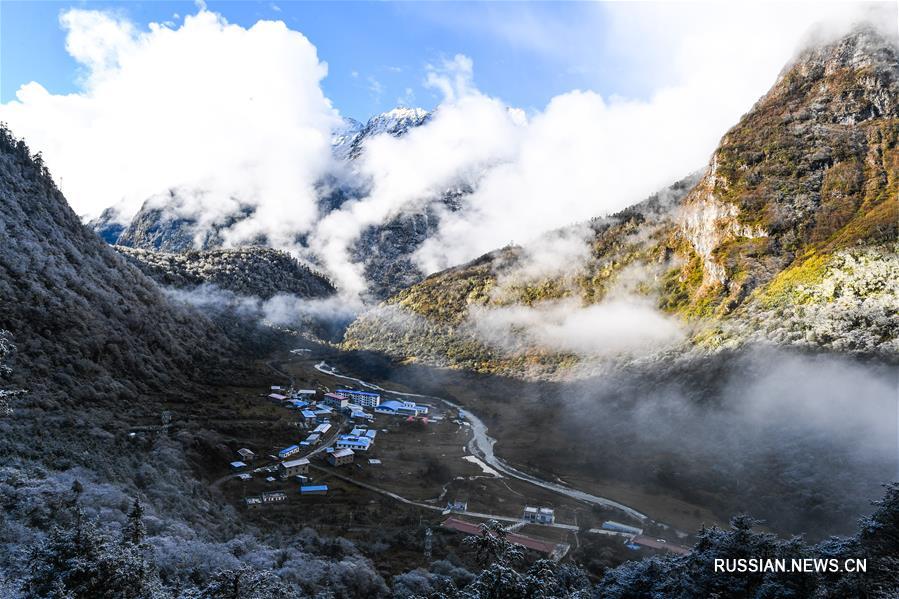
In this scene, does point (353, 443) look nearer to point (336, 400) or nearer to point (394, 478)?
point (394, 478)

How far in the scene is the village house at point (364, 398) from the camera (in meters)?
114

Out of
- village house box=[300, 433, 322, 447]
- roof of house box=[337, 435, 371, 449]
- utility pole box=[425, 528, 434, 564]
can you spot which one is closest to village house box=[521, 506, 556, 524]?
utility pole box=[425, 528, 434, 564]

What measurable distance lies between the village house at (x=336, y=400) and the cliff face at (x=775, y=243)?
42.0m

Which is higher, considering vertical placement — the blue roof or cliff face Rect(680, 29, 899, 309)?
cliff face Rect(680, 29, 899, 309)

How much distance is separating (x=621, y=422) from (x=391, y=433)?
39648 mm

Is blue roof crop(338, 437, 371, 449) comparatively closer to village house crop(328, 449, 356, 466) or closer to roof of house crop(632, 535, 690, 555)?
village house crop(328, 449, 356, 466)

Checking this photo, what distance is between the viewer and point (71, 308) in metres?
84.0

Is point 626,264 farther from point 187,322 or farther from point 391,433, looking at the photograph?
point 187,322

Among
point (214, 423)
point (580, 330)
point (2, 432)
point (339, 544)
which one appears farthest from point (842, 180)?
point (2, 432)

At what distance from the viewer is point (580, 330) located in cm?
13462

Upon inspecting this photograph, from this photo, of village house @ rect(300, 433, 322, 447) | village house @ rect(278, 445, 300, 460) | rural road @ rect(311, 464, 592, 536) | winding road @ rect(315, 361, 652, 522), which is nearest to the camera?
rural road @ rect(311, 464, 592, 536)

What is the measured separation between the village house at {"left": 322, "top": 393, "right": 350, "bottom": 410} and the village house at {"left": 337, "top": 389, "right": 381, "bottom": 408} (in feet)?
5.64

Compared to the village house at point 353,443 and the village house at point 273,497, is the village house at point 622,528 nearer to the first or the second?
the village house at point 273,497

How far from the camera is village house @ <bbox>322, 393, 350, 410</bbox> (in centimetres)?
10988
